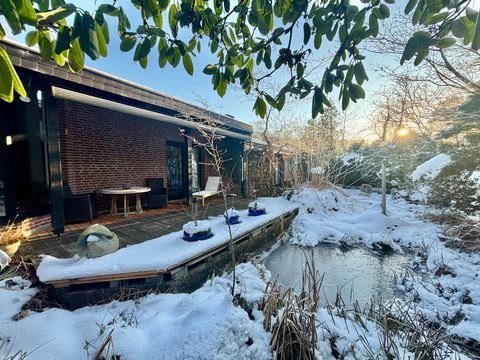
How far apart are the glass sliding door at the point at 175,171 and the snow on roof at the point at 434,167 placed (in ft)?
22.6

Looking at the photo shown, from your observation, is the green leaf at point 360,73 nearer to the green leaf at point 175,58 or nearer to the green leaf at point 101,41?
the green leaf at point 175,58

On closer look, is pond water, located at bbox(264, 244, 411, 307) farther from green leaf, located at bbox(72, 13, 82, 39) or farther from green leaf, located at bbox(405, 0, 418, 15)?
green leaf, located at bbox(72, 13, 82, 39)

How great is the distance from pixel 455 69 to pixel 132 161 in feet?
27.5

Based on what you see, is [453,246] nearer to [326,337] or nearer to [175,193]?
[326,337]

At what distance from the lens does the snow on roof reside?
18.3 feet

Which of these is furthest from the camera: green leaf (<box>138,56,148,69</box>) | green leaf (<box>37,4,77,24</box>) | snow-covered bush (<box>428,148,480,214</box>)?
snow-covered bush (<box>428,148,480,214</box>)

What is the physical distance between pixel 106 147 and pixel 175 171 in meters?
2.51

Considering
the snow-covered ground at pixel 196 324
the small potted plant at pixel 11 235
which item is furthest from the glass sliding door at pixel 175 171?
the snow-covered ground at pixel 196 324

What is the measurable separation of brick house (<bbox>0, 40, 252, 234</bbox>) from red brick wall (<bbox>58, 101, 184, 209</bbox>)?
0.07 ft

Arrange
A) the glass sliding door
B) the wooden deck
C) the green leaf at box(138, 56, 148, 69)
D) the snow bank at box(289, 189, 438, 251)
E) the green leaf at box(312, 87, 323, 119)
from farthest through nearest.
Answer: the glass sliding door, the snow bank at box(289, 189, 438, 251), the wooden deck, the green leaf at box(138, 56, 148, 69), the green leaf at box(312, 87, 323, 119)

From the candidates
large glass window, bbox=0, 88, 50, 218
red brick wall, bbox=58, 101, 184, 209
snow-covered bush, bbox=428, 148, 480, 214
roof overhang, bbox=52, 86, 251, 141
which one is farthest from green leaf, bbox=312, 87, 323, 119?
snow-covered bush, bbox=428, 148, 480, 214

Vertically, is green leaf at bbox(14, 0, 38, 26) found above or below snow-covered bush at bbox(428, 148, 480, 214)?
above

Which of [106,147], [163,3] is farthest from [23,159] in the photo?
[163,3]

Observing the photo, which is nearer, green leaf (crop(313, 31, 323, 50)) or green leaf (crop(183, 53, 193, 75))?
green leaf (crop(313, 31, 323, 50))
